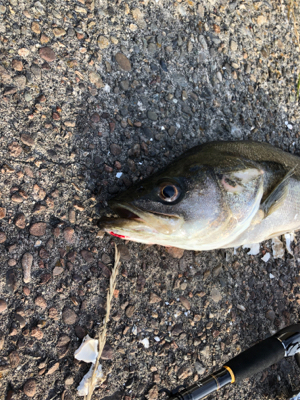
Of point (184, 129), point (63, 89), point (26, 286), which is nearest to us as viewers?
point (26, 286)

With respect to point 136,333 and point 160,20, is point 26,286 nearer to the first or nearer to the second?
point 136,333

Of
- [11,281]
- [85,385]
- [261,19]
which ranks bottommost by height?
[85,385]

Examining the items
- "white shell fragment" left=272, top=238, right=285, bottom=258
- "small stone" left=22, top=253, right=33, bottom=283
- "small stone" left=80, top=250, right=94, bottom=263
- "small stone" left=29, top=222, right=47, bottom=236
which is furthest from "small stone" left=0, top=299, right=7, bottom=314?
"white shell fragment" left=272, top=238, right=285, bottom=258

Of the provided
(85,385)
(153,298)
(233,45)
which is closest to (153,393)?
(85,385)

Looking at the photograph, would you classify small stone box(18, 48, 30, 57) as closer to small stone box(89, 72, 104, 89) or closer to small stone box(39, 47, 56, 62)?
small stone box(39, 47, 56, 62)

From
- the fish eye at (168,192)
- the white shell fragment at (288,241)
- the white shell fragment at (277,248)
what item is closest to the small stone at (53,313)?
the fish eye at (168,192)

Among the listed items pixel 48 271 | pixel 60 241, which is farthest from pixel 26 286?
pixel 60 241

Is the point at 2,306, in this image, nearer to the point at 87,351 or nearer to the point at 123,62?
the point at 87,351
